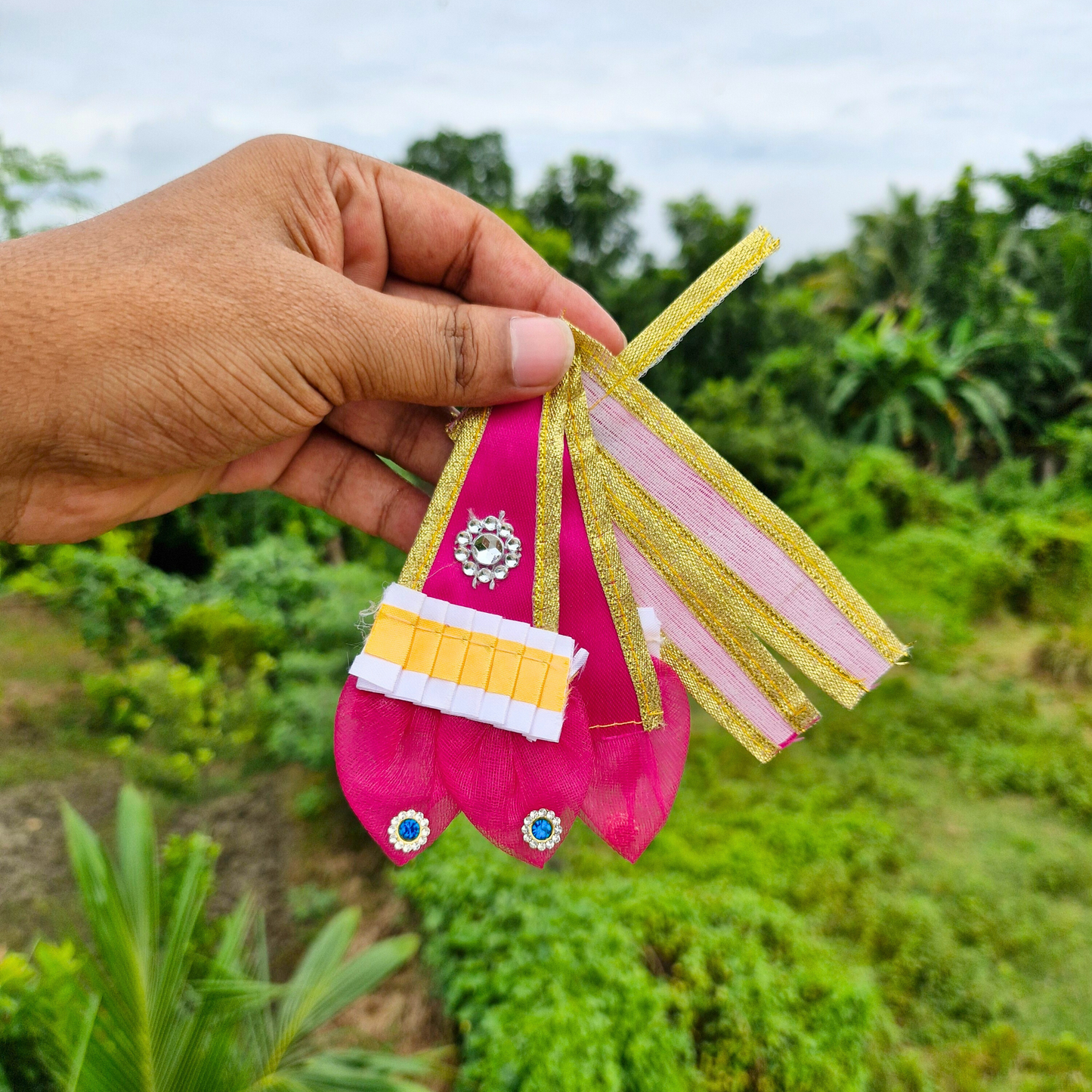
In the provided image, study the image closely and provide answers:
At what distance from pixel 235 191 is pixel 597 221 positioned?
978 centimetres

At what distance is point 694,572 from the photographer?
128 centimetres

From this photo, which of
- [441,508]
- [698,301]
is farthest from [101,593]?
[698,301]

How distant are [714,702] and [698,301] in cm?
72

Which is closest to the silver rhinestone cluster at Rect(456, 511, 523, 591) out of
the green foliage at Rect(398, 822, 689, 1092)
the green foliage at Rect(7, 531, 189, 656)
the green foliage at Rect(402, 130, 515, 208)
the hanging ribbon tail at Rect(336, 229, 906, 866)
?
the hanging ribbon tail at Rect(336, 229, 906, 866)

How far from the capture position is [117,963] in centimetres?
151

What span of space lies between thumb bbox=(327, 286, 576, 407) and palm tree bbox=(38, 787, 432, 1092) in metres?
1.33

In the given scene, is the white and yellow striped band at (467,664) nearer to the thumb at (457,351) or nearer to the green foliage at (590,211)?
the thumb at (457,351)

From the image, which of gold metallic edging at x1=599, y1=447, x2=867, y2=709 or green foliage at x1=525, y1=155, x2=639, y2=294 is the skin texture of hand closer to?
gold metallic edging at x1=599, y1=447, x2=867, y2=709

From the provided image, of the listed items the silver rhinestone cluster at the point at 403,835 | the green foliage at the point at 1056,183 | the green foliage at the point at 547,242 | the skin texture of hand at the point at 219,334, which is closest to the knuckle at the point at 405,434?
the skin texture of hand at the point at 219,334

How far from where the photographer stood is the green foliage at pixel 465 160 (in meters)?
11.8

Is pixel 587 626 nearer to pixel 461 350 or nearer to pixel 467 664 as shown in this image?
pixel 467 664

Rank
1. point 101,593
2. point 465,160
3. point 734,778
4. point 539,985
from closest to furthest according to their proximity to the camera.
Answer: point 539,985, point 101,593, point 734,778, point 465,160

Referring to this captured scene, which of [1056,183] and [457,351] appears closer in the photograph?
[457,351]

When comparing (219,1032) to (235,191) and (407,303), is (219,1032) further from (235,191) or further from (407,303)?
(235,191)
